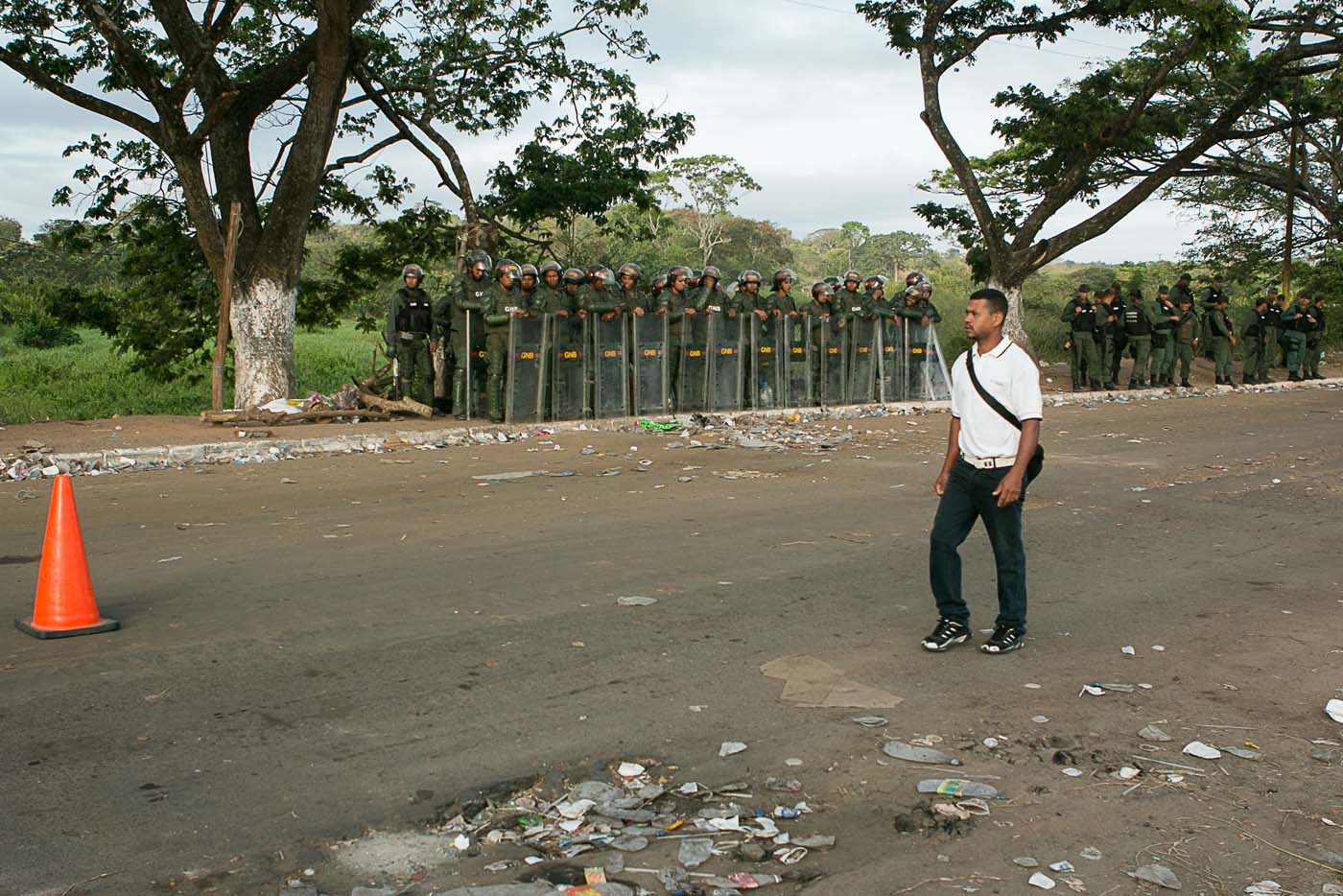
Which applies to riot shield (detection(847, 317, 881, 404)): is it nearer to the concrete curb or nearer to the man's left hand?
the concrete curb

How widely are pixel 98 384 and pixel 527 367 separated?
1338 centimetres

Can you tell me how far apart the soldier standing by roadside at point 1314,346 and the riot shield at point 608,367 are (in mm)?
18723

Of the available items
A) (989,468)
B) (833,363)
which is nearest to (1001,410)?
(989,468)

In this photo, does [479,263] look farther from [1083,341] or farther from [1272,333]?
[1272,333]

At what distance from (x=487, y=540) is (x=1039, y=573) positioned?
374cm

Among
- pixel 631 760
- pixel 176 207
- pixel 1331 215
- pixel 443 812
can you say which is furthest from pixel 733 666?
pixel 1331 215

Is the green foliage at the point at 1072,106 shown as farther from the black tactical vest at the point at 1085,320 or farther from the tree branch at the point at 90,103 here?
the tree branch at the point at 90,103

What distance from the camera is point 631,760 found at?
466cm

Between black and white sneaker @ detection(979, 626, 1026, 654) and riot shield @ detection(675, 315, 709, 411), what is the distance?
41.6 feet

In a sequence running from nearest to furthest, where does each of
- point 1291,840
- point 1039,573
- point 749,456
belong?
point 1291,840, point 1039,573, point 749,456

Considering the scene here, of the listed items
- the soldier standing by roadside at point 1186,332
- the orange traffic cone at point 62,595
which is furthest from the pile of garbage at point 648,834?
the soldier standing by roadside at point 1186,332

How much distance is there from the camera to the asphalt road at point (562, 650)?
420 centimetres

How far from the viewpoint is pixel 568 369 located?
57.0 ft

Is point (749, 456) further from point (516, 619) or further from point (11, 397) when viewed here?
point (11, 397)
